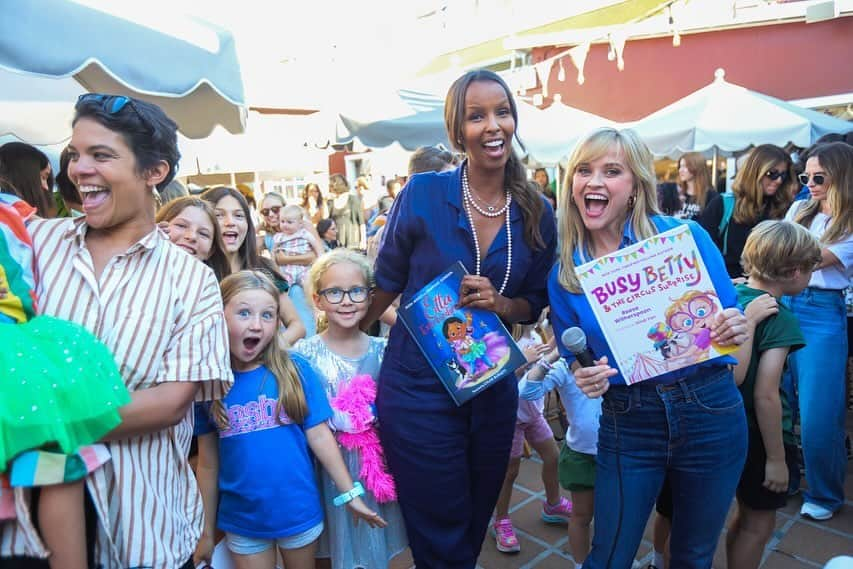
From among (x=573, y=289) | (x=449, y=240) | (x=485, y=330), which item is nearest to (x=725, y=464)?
(x=573, y=289)

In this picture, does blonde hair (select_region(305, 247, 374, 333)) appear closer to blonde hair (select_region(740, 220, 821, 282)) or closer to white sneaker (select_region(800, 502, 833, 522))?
blonde hair (select_region(740, 220, 821, 282))

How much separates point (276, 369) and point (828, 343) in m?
3.16

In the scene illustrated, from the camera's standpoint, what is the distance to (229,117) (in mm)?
3873

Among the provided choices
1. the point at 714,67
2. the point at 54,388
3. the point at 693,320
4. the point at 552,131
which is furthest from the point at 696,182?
the point at 714,67

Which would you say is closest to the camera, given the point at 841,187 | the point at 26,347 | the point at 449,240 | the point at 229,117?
the point at 26,347

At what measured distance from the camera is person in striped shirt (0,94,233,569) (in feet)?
4.47

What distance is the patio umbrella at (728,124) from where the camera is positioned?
623 centimetres

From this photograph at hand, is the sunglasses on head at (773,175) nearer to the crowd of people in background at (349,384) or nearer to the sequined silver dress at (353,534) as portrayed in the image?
the crowd of people in background at (349,384)

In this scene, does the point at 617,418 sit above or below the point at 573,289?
below

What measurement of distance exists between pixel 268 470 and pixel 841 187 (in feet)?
11.3

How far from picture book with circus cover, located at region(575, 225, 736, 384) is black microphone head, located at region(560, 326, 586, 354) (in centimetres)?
14

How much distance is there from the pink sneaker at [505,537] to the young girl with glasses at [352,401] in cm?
107

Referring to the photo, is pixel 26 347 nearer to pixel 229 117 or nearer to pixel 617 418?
pixel 617 418

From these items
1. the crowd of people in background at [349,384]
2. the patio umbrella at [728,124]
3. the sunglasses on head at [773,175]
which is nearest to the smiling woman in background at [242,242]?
the crowd of people in background at [349,384]
